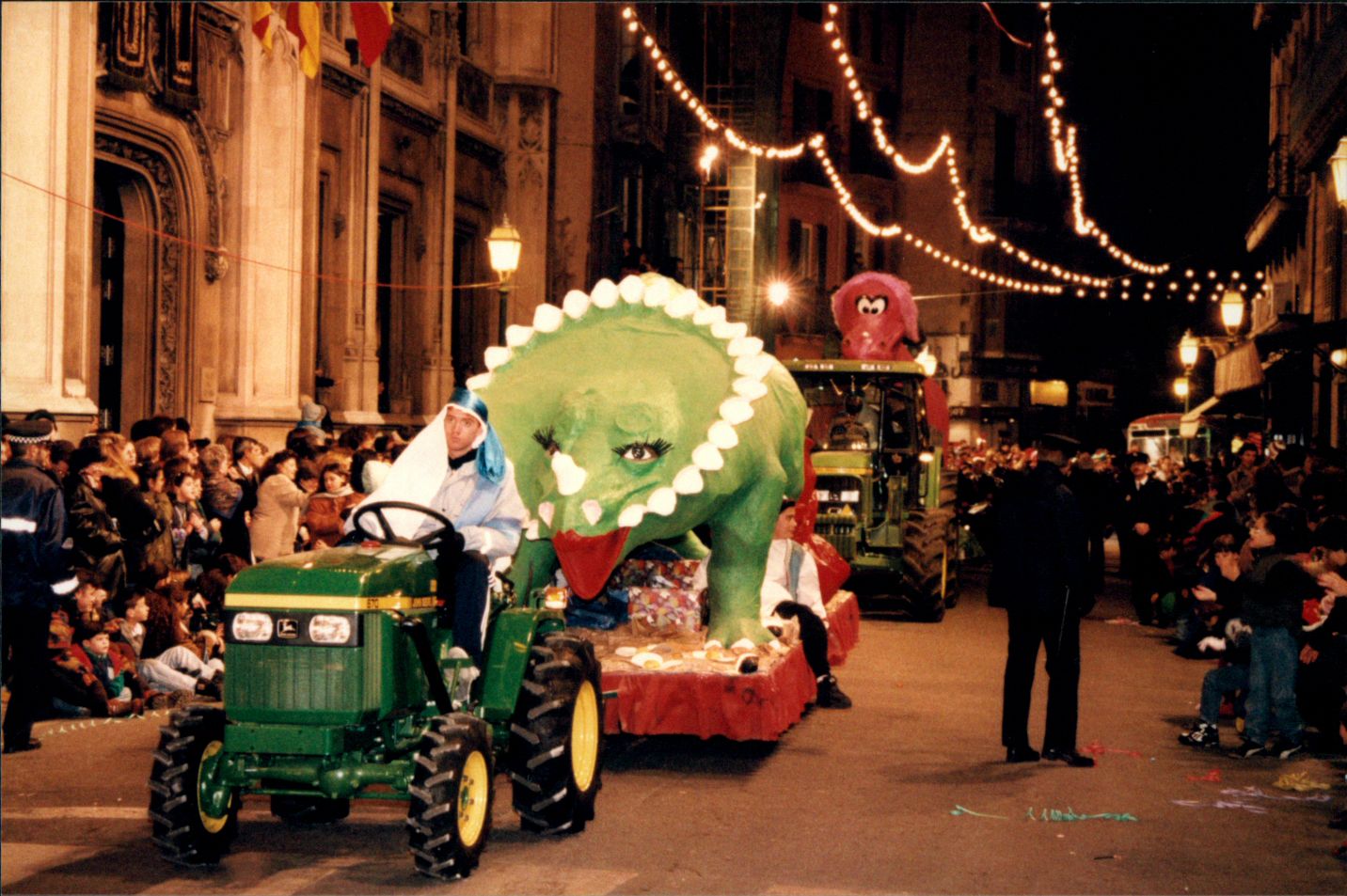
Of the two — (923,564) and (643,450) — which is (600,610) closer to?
(643,450)

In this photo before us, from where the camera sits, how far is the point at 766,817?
28.2ft

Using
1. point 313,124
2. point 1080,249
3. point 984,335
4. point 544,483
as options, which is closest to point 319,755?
point 544,483

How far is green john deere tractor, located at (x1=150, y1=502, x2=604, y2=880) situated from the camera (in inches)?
272

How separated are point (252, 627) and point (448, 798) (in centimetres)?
108

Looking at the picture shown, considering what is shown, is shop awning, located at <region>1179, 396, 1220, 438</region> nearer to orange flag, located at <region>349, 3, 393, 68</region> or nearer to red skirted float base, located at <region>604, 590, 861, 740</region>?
red skirted float base, located at <region>604, 590, 861, 740</region>

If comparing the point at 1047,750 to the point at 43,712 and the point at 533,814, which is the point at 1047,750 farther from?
the point at 43,712

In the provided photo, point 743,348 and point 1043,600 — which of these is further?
point 743,348

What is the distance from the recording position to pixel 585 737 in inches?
335

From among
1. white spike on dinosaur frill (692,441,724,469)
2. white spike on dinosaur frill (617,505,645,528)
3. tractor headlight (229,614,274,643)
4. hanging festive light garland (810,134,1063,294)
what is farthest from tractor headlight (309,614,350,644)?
hanging festive light garland (810,134,1063,294)

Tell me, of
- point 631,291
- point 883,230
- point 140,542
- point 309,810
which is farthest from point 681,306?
point 883,230

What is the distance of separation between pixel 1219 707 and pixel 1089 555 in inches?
56.3

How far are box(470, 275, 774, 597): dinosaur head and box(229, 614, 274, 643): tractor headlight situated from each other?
11.0ft

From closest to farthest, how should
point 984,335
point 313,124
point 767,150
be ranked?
point 313,124, point 767,150, point 984,335

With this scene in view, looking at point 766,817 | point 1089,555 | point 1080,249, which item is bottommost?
point 766,817
